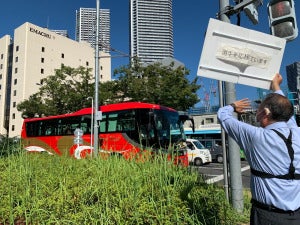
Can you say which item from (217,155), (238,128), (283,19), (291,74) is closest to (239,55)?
(238,128)

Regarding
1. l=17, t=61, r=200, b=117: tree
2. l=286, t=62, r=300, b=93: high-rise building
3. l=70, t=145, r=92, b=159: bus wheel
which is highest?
l=17, t=61, r=200, b=117: tree

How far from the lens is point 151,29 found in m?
58.4

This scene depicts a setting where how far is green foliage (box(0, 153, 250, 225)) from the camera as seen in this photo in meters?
3.50

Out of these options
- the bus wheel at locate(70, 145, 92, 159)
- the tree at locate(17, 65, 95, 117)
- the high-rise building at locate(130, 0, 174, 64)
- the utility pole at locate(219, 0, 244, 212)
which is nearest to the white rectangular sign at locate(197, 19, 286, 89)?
the utility pole at locate(219, 0, 244, 212)

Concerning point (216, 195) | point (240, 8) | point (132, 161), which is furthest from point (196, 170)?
point (240, 8)

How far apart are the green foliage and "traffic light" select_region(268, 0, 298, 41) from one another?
234 cm

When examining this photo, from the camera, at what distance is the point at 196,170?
17.4ft

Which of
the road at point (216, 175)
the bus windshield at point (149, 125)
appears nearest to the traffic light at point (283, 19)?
the road at point (216, 175)

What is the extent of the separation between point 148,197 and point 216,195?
1.32m

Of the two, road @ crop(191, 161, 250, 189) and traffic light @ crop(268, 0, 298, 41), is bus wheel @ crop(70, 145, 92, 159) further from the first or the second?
traffic light @ crop(268, 0, 298, 41)

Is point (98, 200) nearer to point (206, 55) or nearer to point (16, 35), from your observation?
point (206, 55)

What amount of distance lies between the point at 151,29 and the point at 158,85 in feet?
111

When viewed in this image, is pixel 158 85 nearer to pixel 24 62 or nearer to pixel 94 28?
pixel 94 28

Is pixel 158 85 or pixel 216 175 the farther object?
pixel 158 85
